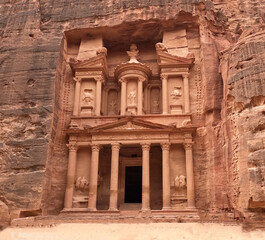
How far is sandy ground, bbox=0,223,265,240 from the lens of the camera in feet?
32.4

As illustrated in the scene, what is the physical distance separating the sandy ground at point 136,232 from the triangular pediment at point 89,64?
910 cm

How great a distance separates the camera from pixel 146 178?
1509cm

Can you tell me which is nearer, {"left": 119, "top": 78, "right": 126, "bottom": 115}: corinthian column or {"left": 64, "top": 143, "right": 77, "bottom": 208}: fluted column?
{"left": 64, "top": 143, "right": 77, "bottom": 208}: fluted column

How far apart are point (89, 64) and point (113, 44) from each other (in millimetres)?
2401

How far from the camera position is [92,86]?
17969mm

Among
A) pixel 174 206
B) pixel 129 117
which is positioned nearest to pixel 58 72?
pixel 129 117

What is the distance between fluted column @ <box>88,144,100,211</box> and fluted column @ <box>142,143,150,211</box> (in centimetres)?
213

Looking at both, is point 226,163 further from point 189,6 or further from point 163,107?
point 189,6

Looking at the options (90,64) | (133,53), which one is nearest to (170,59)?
(133,53)

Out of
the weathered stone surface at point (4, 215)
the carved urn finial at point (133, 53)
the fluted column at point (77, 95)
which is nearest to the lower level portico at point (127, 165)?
the fluted column at point (77, 95)

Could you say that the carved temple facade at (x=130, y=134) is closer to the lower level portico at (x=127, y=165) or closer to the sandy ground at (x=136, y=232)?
the lower level portico at (x=127, y=165)

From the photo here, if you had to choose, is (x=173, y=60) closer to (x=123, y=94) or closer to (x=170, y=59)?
(x=170, y=59)

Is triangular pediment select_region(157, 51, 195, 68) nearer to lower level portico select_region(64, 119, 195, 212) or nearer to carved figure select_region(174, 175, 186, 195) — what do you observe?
lower level portico select_region(64, 119, 195, 212)

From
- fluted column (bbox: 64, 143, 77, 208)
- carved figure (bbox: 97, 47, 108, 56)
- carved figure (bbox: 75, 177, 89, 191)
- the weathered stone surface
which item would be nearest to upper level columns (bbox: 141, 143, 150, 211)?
carved figure (bbox: 75, 177, 89, 191)
